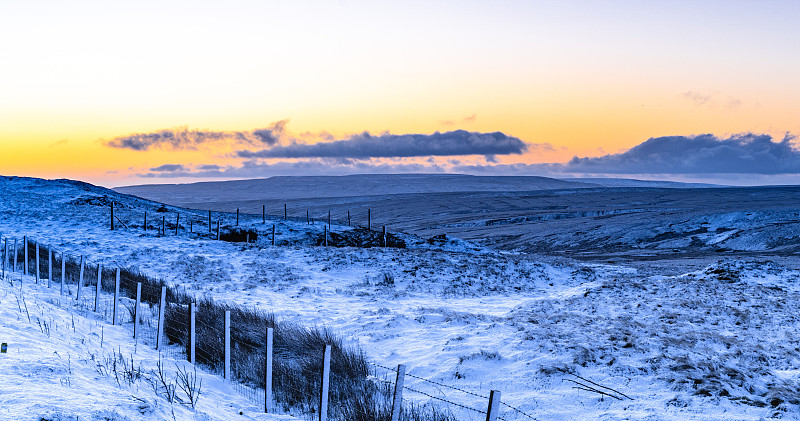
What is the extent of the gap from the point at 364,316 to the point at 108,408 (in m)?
12.6

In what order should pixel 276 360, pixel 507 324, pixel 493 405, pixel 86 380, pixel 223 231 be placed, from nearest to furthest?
pixel 493 405 → pixel 86 380 → pixel 276 360 → pixel 507 324 → pixel 223 231

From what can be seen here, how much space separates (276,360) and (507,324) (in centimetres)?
694

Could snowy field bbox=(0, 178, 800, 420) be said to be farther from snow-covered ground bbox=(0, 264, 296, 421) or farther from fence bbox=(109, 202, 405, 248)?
fence bbox=(109, 202, 405, 248)

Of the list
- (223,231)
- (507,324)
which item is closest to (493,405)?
(507,324)

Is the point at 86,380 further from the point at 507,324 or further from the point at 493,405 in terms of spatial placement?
the point at 507,324

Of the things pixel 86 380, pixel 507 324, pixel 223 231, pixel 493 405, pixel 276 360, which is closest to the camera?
pixel 493 405

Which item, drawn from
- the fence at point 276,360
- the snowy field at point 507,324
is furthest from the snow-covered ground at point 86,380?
the fence at point 276,360

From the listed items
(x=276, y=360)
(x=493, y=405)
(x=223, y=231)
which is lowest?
(x=223, y=231)

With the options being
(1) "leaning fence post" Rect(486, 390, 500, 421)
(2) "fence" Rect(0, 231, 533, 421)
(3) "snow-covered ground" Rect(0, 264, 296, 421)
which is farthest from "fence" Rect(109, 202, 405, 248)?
(1) "leaning fence post" Rect(486, 390, 500, 421)

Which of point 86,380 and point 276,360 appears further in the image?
point 276,360

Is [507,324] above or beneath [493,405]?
beneath

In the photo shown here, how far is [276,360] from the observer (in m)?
12.9

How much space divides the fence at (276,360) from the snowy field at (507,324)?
29.0 inches

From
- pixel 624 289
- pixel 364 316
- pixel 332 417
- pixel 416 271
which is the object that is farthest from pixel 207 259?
pixel 332 417
